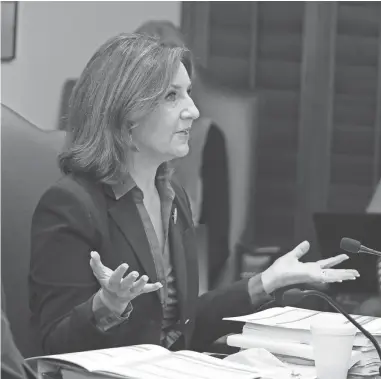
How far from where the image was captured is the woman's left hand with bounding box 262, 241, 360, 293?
182cm

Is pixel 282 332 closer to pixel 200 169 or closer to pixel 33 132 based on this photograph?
pixel 200 169

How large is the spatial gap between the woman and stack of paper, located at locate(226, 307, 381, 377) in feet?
1.08

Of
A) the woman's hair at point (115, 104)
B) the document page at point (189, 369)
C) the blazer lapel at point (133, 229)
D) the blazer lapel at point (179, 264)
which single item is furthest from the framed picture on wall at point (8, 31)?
the document page at point (189, 369)

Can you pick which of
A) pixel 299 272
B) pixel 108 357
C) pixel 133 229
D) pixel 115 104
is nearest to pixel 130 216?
pixel 133 229

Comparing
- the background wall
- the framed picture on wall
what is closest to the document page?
the background wall

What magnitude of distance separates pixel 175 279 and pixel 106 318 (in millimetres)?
385

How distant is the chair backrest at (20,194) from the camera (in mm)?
1979

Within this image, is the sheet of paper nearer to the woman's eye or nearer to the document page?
the document page

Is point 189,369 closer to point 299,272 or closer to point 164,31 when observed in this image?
point 299,272

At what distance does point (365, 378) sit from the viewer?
1314mm

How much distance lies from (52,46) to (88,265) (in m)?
0.67

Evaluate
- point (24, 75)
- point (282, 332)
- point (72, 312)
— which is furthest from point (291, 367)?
point (24, 75)

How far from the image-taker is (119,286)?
4.77 feet

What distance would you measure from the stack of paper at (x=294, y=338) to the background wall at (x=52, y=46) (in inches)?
→ 34.4
